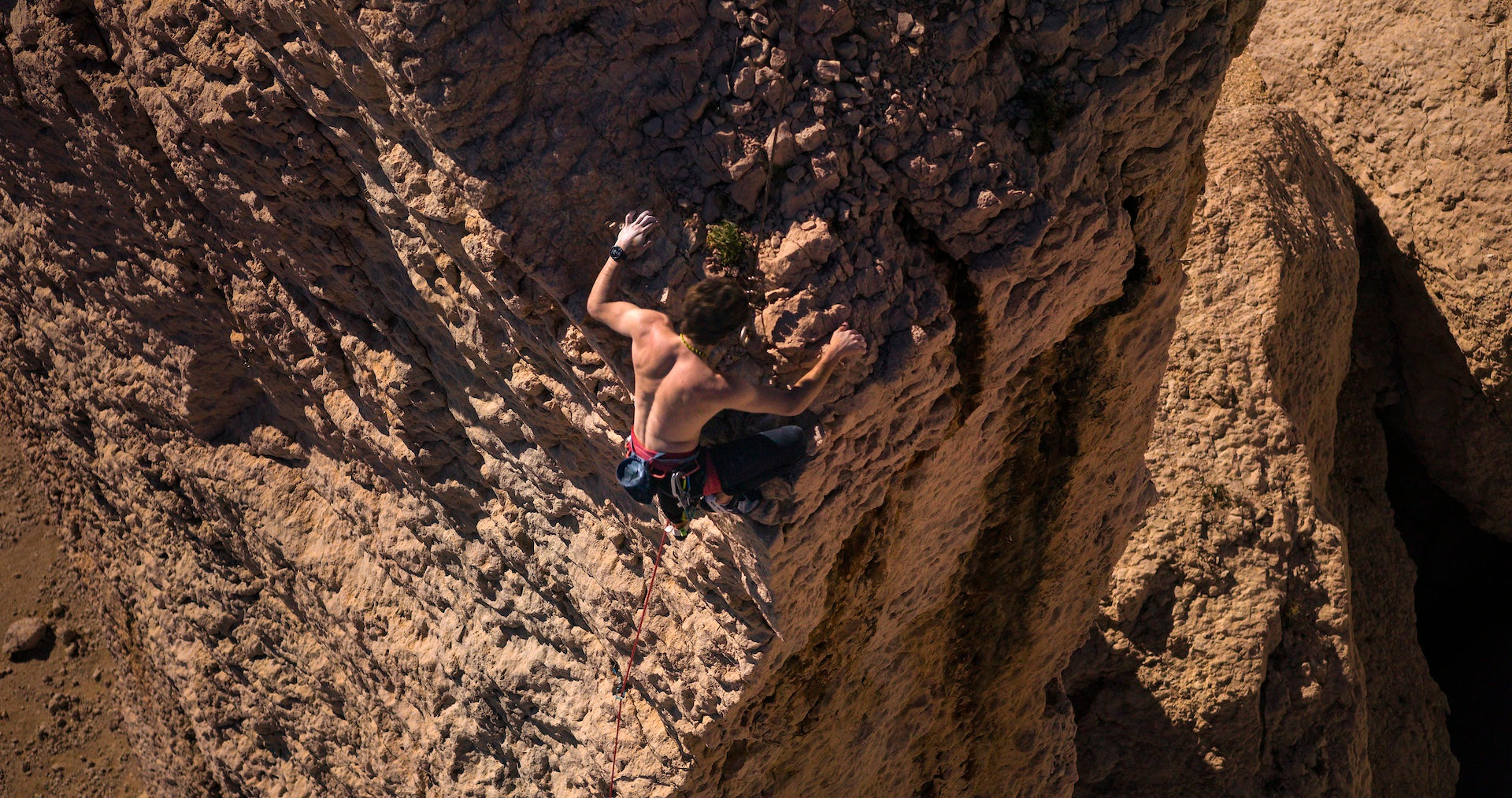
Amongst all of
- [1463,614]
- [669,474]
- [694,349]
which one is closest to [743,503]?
[669,474]

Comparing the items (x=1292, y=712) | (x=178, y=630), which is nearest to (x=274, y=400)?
(x=178, y=630)

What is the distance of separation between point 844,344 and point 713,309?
1.67 feet

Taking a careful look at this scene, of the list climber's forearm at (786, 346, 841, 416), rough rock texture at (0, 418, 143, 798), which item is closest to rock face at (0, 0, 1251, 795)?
climber's forearm at (786, 346, 841, 416)

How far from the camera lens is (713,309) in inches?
131

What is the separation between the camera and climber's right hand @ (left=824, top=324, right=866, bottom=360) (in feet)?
11.5

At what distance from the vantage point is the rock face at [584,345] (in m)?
3.60

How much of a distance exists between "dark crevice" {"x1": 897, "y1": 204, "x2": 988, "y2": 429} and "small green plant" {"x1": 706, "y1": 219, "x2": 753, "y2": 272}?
0.64 meters

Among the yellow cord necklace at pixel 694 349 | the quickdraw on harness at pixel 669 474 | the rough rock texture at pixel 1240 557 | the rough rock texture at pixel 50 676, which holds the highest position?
the yellow cord necklace at pixel 694 349

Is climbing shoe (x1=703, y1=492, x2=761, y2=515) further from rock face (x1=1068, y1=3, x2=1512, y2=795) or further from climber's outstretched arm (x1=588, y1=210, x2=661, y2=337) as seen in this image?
rock face (x1=1068, y1=3, x2=1512, y2=795)

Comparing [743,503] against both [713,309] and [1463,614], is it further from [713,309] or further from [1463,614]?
[1463,614]

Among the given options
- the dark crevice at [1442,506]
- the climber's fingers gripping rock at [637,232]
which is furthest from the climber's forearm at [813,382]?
the dark crevice at [1442,506]

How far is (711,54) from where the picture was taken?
357 cm

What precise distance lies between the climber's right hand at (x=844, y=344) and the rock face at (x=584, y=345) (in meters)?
0.09

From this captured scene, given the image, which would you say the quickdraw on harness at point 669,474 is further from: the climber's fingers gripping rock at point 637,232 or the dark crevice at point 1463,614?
the dark crevice at point 1463,614
